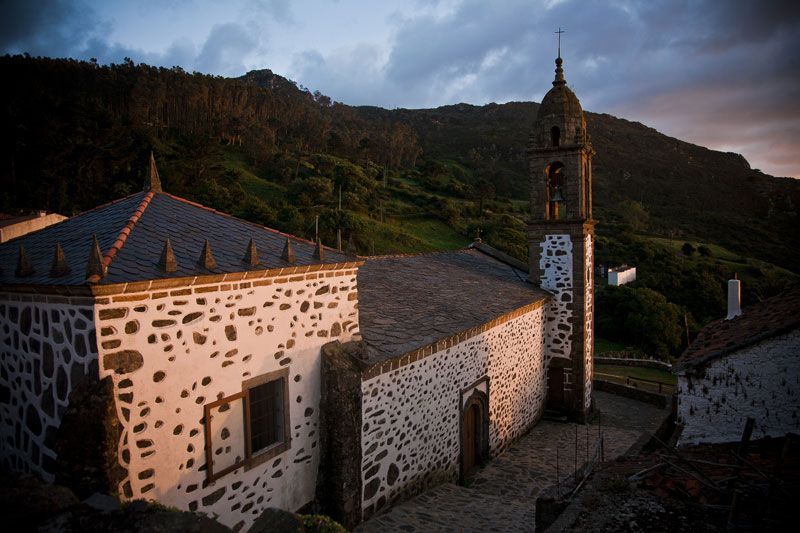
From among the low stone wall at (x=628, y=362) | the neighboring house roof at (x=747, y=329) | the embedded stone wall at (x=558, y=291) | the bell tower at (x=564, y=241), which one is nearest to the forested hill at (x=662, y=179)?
the low stone wall at (x=628, y=362)

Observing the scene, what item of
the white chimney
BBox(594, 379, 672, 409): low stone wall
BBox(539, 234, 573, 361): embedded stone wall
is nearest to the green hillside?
BBox(594, 379, 672, 409): low stone wall

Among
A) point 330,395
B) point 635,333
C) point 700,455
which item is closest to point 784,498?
point 700,455

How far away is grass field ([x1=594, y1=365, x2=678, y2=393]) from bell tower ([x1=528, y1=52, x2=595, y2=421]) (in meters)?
5.39

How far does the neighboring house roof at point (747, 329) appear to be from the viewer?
6.55 meters

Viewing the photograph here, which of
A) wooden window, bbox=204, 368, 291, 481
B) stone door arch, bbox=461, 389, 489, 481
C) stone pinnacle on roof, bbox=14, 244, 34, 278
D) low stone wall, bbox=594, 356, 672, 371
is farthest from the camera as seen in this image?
low stone wall, bbox=594, 356, 672, 371

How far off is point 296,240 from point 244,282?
182 centimetres

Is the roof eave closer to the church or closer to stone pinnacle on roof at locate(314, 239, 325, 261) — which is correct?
the church

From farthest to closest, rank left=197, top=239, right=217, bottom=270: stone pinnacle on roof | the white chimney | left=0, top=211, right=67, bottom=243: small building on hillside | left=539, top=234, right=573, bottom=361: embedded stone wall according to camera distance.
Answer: left=0, top=211, right=67, bottom=243: small building on hillside → left=539, top=234, right=573, bottom=361: embedded stone wall → the white chimney → left=197, top=239, right=217, bottom=270: stone pinnacle on roof

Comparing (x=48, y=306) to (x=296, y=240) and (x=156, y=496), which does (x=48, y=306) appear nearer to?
(x=156, y=496)

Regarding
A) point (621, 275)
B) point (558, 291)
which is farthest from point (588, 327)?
point (621, 275)

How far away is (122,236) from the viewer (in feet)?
17.6

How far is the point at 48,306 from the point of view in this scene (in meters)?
5.04

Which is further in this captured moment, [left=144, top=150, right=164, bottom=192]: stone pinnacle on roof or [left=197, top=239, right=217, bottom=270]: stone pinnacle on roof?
[left=144, top=150, right=164, bottom=192]: stone pinnacle on roof

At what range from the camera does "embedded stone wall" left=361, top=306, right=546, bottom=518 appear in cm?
778
